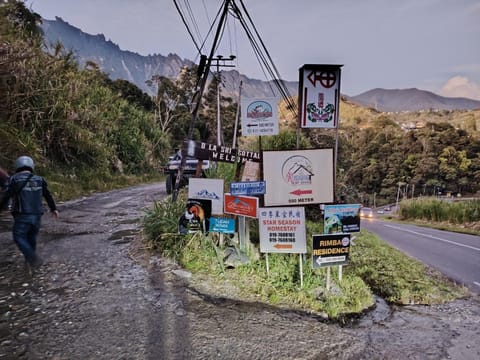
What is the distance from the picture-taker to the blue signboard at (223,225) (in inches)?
197

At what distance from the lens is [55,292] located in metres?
3.93

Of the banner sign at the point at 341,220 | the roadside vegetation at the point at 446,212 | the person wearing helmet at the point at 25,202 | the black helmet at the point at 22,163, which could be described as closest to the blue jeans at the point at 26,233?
the person wearing helmet at the point at 25,202

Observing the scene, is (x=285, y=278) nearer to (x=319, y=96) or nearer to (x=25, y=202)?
(x=319, y=96)

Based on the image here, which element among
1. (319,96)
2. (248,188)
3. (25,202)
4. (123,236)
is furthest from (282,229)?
(123,236)

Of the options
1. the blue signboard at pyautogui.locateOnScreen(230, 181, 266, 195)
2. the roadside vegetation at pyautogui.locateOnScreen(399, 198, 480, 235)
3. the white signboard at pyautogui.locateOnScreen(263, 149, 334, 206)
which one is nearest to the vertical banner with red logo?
the white signboard at pyautogui.locateOnScreen(263, 149, 334, 206)

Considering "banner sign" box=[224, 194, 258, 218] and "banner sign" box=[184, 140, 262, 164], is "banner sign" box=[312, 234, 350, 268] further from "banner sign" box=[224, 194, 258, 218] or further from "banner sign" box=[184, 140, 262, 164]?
"banner sign" box=[184, 140, 262, 164]

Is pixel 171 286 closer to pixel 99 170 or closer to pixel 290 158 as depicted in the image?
pixel 290 158

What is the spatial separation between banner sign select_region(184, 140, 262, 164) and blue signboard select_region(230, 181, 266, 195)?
64cm

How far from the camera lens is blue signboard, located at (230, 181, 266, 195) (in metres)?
4.86

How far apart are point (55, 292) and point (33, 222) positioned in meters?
1.02

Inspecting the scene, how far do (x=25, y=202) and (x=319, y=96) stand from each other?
4.46 metres

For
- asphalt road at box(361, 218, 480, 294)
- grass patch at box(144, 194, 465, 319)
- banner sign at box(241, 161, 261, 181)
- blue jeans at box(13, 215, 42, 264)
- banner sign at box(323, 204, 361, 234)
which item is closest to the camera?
grass patch at box(144, 194, 465, 319)

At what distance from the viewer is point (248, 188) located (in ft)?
16.1

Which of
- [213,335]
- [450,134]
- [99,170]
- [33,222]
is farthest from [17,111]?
[450,134]
